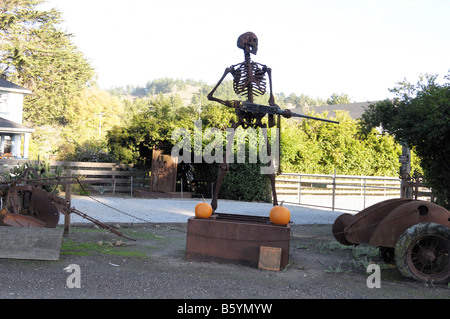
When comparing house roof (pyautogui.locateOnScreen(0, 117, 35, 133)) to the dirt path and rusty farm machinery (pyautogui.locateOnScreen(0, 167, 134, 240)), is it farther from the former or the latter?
the dirt path

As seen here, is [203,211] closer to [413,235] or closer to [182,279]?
[182,279]

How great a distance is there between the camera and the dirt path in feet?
15.0

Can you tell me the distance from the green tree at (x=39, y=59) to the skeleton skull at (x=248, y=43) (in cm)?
3902

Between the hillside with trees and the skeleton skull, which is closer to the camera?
the skeleton skull

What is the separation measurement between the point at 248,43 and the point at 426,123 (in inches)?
139

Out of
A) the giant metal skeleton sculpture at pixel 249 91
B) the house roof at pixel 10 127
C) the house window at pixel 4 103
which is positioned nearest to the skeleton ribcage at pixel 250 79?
the giant metal skeleton sculpture at pixel 249 91

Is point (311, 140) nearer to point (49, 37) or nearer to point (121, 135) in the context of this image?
point (121, 135)

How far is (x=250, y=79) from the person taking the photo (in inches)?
291

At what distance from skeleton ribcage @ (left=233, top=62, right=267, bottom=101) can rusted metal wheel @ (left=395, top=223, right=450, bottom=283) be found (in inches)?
137

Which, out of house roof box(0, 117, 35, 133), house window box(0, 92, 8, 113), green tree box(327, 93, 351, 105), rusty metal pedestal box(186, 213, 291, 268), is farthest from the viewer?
green tree box(327, 93, 351, 105)

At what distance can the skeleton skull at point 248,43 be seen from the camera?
7570mm

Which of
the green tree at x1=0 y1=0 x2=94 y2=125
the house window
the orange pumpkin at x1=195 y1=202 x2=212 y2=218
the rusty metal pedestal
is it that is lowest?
the rusty metal pedestal

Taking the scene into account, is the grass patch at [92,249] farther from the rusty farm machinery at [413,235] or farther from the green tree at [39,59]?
the green tree at [39,59]

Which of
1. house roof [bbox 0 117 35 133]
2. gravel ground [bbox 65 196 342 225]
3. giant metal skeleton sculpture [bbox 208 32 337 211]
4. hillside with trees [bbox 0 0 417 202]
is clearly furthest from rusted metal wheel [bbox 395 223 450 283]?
house roof [bbox 0 117 35 133]
